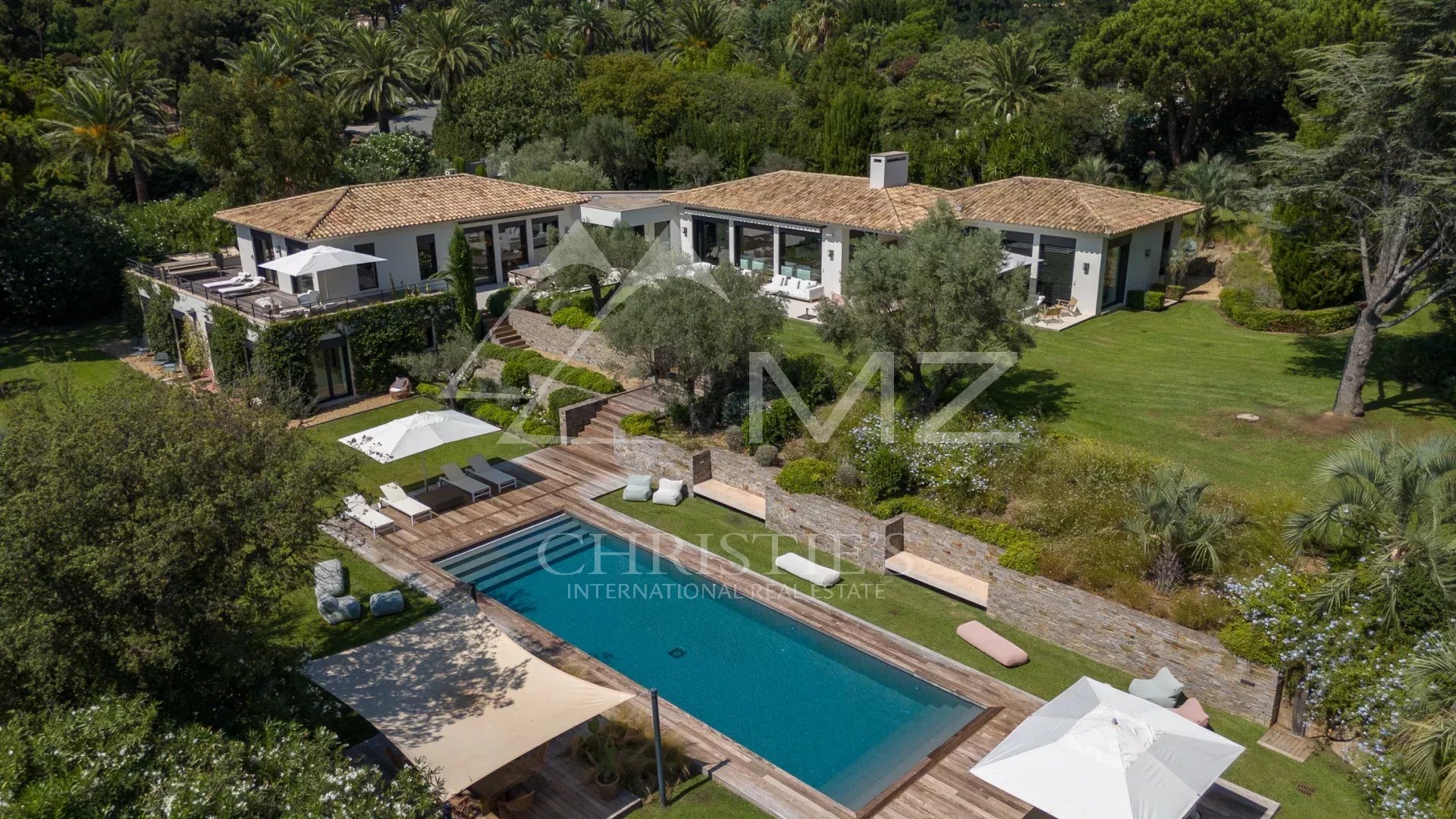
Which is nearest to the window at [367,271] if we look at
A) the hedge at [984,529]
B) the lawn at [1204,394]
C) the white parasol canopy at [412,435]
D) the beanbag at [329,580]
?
the white parasol canopy at [412,435]

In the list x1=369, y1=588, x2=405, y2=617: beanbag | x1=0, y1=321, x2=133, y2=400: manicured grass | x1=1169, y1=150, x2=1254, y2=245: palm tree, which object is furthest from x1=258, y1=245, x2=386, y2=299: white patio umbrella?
A: x1=1169, y1=150, x2=1254, y2=245: palm tree

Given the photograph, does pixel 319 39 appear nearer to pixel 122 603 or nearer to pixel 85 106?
pixel 85 106

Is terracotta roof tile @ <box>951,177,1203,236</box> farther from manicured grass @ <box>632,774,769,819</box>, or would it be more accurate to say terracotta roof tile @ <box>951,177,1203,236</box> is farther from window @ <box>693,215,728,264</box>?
manicured grass @ <box>632,774,769,819</box>

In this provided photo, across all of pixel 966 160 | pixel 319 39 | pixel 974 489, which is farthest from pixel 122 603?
pixel 319 39

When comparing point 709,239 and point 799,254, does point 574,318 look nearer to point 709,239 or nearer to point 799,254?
point 799,254

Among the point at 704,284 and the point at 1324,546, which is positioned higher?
the point at 704,284

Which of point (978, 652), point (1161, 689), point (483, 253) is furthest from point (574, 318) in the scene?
point (1161, 689)
